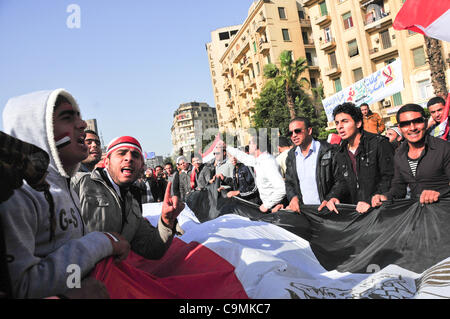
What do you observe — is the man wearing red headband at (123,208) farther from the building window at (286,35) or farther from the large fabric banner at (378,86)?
the building window at (286,35)

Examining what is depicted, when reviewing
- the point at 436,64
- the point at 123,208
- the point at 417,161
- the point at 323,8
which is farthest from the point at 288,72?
the point at 123,208

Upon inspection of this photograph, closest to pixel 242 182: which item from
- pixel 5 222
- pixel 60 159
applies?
pixel 60 159

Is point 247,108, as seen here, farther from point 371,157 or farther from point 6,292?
point 6,292

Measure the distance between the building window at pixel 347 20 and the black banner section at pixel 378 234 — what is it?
36862 millimetres

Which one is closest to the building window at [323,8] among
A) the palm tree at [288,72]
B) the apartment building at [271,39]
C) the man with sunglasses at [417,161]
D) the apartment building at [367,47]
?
the apartment building at [367,47]

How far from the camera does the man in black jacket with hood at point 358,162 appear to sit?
4211 millimetres

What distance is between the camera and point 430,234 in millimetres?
3051

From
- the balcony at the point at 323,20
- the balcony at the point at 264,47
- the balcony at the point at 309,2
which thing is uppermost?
the balcony at the point at 309,2

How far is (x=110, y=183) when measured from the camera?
2.81m

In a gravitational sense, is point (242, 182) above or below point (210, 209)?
above

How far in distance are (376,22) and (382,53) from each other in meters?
2.99

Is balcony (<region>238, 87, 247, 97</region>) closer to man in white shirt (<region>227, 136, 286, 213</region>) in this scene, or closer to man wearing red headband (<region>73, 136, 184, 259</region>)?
man in white shirt (<region>227, 136, 286, 213</region>)
